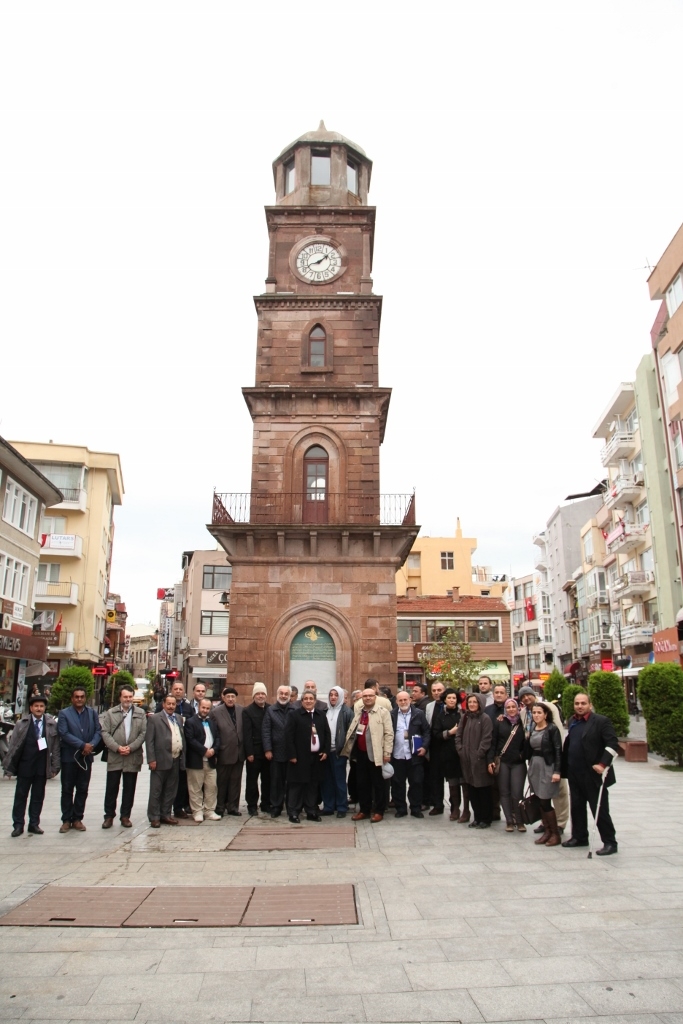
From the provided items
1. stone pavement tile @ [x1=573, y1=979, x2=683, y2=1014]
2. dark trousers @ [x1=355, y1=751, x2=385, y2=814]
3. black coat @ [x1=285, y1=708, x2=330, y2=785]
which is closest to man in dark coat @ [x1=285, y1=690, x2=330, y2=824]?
black coat @ [x1=285, y1=708, x2=330, y2=785]

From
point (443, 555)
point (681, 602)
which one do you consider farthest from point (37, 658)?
point (443, 555)

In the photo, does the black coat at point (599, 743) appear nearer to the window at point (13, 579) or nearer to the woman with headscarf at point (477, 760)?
the woman with headscarf at point (477, 760)

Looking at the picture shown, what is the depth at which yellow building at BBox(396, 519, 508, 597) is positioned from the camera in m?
65.3

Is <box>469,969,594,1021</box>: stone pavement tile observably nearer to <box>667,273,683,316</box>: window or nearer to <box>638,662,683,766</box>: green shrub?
<box>638,662,683,766</box>: green shrub

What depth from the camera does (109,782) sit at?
421 inches

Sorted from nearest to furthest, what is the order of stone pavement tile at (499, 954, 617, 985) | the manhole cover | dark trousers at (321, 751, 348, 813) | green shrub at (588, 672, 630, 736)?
stone pavement tile at (499, 954, 617, 985), the manhole cover, dark trousers at (321, 751, 348, 813), green shrub at (588, 672, 630, 736)

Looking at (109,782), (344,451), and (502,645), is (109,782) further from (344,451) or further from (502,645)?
(502,645)

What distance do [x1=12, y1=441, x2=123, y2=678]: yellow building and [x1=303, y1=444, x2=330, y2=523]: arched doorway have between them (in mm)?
24081

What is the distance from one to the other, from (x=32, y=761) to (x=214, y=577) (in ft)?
139

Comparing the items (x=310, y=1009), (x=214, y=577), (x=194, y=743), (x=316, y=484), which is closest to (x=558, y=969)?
(x=310, y=1009)

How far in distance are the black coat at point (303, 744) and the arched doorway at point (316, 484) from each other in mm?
11590

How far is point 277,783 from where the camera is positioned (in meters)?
11.4

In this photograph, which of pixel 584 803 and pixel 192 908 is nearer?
pixel 192 908

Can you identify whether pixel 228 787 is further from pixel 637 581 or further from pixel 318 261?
pixel 637 581
